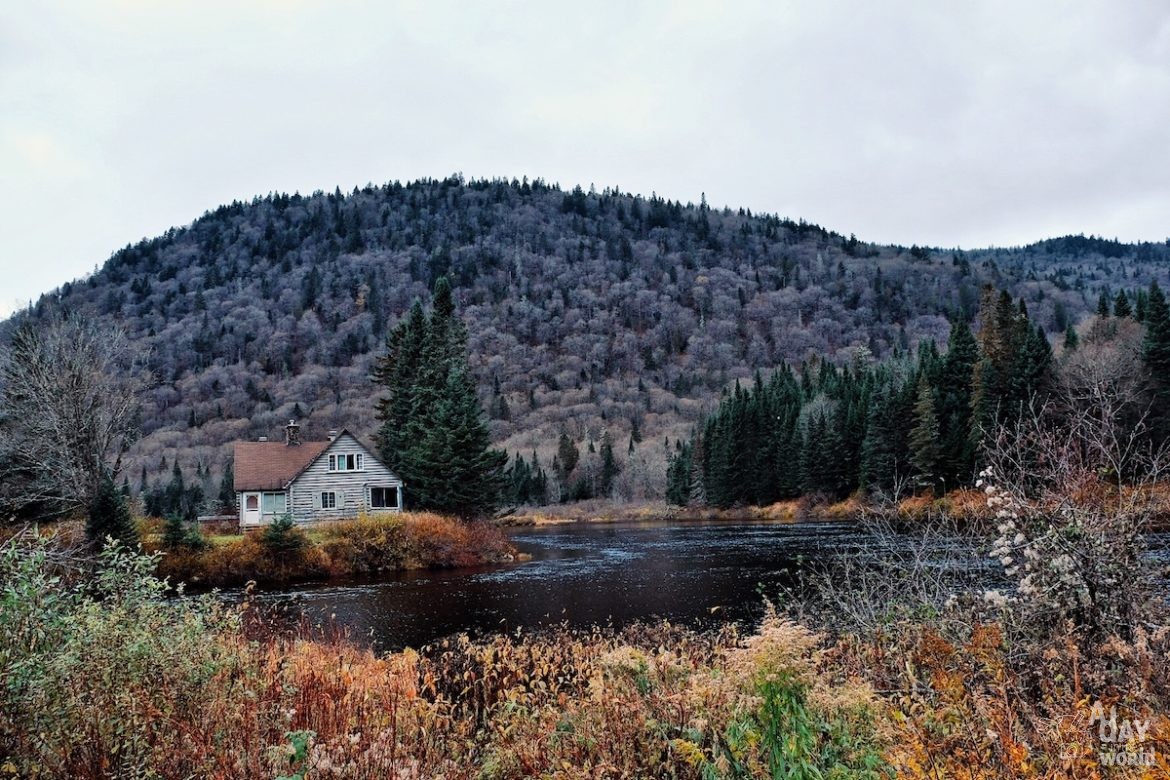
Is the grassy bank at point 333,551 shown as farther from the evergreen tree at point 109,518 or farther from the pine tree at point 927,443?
the pine tree at point 927,443

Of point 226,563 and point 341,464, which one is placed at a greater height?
point 341,464

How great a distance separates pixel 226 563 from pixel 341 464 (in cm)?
1343

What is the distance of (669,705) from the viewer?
5.60 metres

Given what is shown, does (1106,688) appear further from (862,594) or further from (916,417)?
(916,417)

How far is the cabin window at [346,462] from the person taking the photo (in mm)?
44844

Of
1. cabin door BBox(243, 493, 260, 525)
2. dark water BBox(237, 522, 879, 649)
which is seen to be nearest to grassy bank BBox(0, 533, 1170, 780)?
dark water BBox(237, 522, 879, 649)

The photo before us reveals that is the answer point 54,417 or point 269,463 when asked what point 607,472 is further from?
point 54,417

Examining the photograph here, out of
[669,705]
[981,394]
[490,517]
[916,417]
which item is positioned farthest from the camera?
[916,417]

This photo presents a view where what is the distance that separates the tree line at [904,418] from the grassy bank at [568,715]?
3298cm

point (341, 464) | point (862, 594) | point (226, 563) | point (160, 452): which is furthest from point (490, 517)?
point (160, 452)

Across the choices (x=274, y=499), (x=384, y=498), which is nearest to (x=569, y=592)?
(x=384, y=498)

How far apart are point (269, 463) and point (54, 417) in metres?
17.5

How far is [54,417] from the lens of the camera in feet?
92.8

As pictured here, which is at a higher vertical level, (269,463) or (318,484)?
(269,463)
